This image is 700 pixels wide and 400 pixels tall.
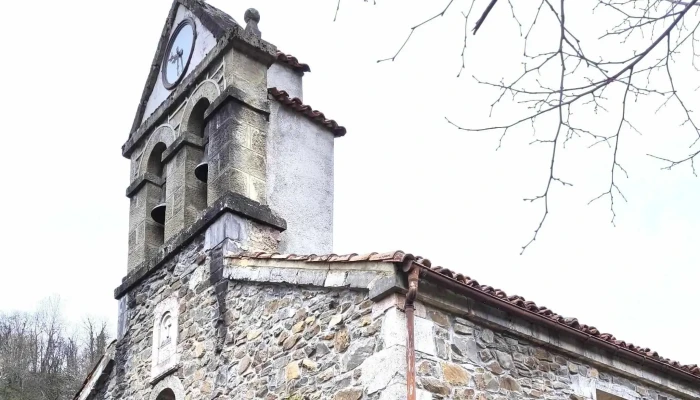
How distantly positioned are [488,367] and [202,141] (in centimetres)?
456

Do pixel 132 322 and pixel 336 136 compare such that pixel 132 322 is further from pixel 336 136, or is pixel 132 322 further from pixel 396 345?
pixel 396 345

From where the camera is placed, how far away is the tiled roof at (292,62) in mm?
10110

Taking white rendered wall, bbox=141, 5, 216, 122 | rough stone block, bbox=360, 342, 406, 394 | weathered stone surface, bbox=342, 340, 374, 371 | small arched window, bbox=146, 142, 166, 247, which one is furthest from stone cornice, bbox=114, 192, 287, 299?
rough stone block, bbox=360, 342, 406, 394

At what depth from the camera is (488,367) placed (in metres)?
6.61

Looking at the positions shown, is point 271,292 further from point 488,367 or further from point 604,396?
point 604,396

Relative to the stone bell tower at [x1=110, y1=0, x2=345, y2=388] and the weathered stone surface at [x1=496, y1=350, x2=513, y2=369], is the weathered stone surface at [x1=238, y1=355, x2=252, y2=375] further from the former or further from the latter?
the weathered stone surface at [x1=496, y1=350, x2=513, y2=369]

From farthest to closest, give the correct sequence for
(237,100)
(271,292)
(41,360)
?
1. (41,360)
2. (237,100)
3. (271,292)

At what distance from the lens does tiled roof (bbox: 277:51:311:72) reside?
1011 cm

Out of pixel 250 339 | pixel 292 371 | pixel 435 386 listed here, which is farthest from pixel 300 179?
pixel 435 386

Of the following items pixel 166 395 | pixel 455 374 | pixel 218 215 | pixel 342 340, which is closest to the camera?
pixel 455 374

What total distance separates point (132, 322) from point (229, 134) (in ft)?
8.25

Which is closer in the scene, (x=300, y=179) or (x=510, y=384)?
(x=510, y=384)

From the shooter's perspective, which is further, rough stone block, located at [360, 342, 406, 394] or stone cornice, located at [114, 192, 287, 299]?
stone cornice, located at [114, 192, 287, 299]

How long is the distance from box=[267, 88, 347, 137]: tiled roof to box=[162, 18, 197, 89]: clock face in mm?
1386
